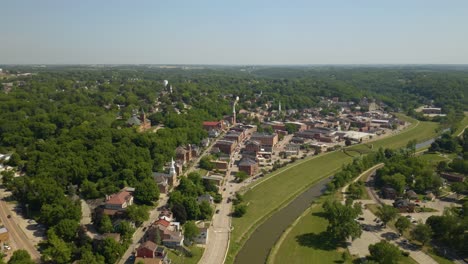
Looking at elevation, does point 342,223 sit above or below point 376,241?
above

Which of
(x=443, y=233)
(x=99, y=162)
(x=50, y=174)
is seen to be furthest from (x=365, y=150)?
(x=50, y=174)

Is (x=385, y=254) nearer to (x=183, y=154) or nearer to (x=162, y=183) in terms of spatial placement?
(x=162, y=183)

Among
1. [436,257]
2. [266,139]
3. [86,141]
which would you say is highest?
[86,141]

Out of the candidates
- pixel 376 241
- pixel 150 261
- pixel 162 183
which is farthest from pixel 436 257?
pixel 162 183

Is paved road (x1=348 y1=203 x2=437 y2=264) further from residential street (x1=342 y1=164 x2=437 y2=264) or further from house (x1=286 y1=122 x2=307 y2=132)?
house (x1=286 y1=122 x2=307 y2=132)

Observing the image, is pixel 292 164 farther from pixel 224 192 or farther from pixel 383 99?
pixel 383 99

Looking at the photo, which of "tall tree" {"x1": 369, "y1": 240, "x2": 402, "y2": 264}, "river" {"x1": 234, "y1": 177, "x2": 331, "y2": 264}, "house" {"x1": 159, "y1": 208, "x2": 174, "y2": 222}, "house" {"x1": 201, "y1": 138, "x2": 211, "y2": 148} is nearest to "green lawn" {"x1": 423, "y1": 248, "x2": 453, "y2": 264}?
"tall tree" {"x1": 369, "y1": 240, "x2": 402, "y2": 264}
